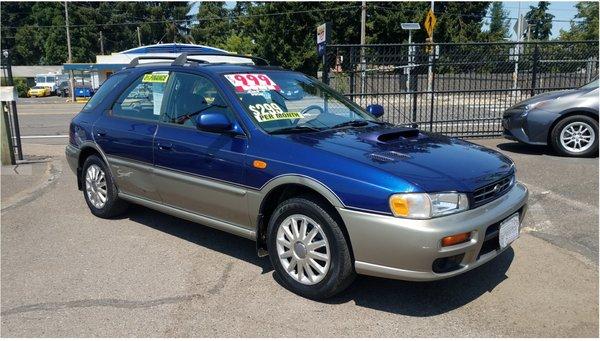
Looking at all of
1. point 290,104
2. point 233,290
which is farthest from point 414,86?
point 233,290

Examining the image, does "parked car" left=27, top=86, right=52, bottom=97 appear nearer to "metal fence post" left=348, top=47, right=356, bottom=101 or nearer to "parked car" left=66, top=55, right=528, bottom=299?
"metal fence post" left=348, top=47, right=356, bottom=101

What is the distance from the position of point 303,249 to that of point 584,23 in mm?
52538

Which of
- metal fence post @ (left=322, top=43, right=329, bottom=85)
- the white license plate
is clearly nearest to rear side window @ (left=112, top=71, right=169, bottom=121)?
the white license plate

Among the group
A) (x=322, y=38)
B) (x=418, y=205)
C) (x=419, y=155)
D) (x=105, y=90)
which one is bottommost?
(x=418, y=205)

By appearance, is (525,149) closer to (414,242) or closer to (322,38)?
(322,38)

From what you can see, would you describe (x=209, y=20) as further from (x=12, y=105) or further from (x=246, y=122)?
(x=246, y=122)

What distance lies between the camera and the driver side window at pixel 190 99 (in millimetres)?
Answer: 4383

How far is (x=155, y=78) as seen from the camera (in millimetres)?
4965

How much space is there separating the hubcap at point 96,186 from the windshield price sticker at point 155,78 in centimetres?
117

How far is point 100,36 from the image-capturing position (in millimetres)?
69000

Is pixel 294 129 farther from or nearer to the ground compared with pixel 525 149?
farther from the ground

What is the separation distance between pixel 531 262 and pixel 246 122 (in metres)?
2.67

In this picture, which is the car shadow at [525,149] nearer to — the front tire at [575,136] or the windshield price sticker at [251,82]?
the front tire at [575,136]

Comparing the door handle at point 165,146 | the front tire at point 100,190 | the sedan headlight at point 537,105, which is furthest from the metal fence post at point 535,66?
the front tire at point 100,190
